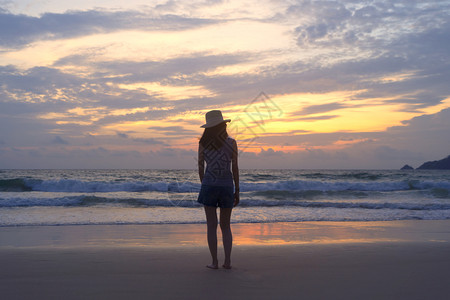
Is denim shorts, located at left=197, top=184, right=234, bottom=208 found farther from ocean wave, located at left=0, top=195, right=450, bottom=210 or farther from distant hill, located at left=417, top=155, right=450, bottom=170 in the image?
distant hill, located at left=417, top=155, right=450, bottom=170

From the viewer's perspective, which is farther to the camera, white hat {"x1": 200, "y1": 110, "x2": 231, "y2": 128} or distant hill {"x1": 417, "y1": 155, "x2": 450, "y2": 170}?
distant hill {"x1": 417, "y1": 155, "x2": 450, "y2": 170}

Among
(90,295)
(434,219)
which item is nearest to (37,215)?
(90,295)

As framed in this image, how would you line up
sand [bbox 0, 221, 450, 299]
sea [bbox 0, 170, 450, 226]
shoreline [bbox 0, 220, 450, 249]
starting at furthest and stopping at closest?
sea [bbox 0, 170, 450, 226]
shoreline [bbox 0, 220, 450, 249]
sand [bbox 0, 221, 450, 299]

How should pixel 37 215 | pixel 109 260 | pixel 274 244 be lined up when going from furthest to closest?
pixel 37 215 < pixel 274 244 < pixel 109 260

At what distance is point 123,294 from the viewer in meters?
3.36

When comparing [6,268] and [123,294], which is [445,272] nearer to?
[123,294]

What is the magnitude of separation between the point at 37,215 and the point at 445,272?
30.9 feet

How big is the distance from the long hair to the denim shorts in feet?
1.42

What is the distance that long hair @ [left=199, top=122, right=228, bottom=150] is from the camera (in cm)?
394

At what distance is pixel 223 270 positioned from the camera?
4.19 m

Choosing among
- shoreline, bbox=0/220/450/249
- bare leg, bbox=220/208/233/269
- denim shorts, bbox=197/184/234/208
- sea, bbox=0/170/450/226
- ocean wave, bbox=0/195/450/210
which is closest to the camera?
denim shorts, bbox=197/184/234/208

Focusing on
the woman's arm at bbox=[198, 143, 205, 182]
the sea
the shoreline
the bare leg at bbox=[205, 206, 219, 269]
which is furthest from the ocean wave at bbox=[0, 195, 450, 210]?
the woman's arm at bbox=[198, 143, 205, 182]

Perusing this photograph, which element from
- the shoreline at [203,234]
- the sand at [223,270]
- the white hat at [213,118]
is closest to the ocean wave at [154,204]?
the shoreline at [203,234]

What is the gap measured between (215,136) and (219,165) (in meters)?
0.31
